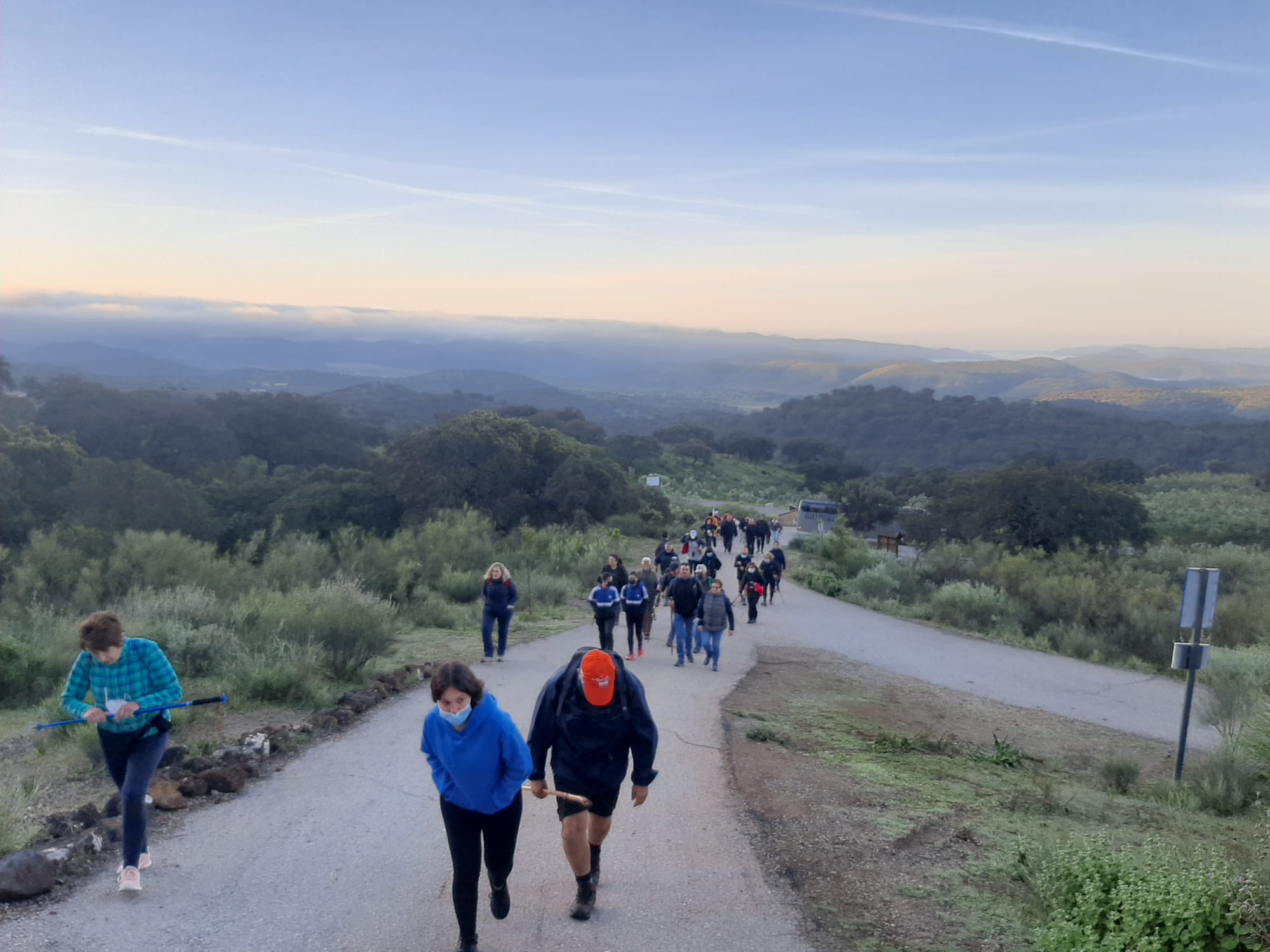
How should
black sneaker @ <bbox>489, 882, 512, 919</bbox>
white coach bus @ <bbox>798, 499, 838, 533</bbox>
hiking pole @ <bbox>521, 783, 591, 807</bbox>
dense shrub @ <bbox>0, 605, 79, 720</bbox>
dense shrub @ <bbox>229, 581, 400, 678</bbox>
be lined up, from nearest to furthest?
black sneaker @ <bbox>489, 882, 512, 919</bbox> → hiking pole @ <bbox>521, 783, 591, 807</bbox> → dense shrub @ <bbox>0, 605, 79, 720</bbox> → dense shrub @ <bbox>229, 581, 400, 678</bbox> → white coach bus @ <bbox>798, 499, 838, 533</bbox>

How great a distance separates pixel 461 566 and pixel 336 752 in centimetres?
1491

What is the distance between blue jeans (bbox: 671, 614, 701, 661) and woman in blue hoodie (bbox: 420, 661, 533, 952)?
950cm

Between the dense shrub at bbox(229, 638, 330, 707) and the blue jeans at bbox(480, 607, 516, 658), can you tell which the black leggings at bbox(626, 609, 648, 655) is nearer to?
the blue jeans at bbox(480, 607, 516, 658)

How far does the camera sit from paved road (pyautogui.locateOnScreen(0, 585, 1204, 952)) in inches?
190

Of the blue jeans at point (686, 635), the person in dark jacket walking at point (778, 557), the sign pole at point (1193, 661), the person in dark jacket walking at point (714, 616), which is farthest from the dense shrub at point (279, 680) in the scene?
the person in dark jacket walking at point (778, 557)

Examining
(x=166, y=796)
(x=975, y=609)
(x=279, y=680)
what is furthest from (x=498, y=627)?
(x=975, y=609)

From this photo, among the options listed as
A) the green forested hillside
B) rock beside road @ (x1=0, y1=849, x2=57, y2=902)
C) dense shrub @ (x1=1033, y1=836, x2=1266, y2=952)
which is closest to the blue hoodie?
rock beside road @ (x1=0, y1=849, x2=57, y2=902)

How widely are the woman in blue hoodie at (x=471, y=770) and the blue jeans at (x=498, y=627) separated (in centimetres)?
828

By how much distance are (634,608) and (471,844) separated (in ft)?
32.4

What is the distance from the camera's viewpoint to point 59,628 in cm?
1230

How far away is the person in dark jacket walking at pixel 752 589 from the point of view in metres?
19.4

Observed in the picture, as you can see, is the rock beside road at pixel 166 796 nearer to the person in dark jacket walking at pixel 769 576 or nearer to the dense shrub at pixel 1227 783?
the dense shrub at pixel 1227 783

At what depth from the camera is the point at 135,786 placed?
5.17 metres

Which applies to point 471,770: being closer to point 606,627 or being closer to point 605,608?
point 605,608
